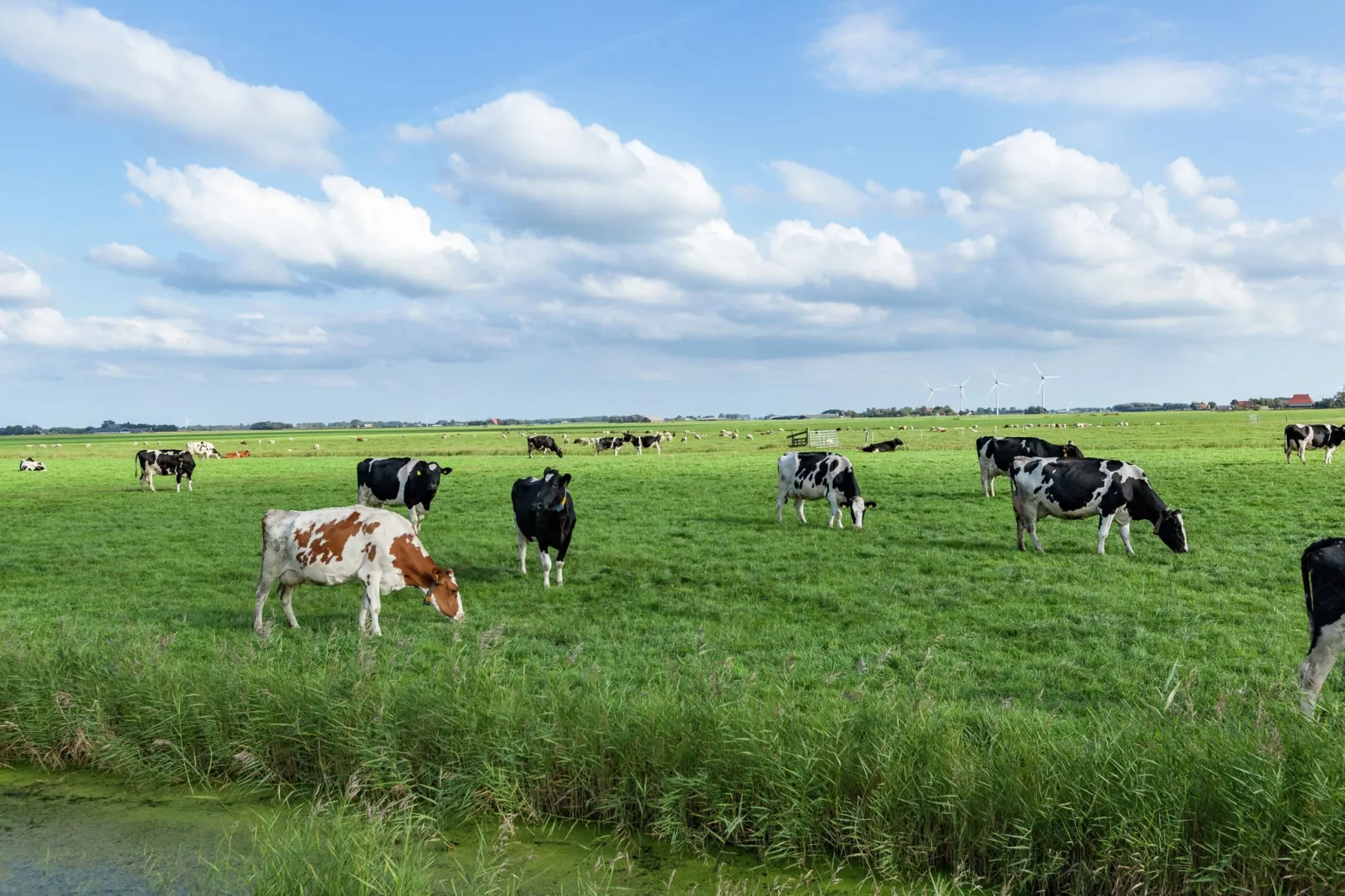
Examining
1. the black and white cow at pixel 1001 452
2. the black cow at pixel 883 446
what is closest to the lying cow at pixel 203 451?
the black cow at pixel 883 446

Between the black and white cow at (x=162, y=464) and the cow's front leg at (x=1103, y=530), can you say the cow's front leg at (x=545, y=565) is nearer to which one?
the cow's front leg at (x=1103, y=530)

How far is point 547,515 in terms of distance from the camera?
1478 cm

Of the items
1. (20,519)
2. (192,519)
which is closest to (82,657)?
(192,519)

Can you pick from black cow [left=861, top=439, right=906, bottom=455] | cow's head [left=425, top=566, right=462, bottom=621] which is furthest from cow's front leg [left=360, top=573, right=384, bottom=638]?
black cow [left=861, top=439, right=906, bottom=455]

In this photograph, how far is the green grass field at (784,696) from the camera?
17.2 feet

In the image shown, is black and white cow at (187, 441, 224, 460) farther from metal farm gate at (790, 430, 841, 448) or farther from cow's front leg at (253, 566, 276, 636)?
cow's front leg at (253, 566, 276, 636)

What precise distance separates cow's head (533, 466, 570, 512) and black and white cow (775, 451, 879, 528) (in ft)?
26.8

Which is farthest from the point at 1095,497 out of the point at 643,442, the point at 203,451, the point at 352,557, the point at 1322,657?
the point at 203,451

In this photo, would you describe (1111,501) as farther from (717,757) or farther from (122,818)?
(122,818)

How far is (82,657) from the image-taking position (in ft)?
27.7

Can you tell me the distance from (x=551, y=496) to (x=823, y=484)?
9.27m

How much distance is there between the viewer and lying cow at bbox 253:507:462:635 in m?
10.7

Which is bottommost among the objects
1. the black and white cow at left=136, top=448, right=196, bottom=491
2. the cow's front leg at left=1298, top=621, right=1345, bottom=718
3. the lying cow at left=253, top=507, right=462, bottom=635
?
the cow's front leg at left=1298, top=621, right=1345, bottom=718

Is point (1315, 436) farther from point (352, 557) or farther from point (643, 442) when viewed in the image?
point (352, 557)
